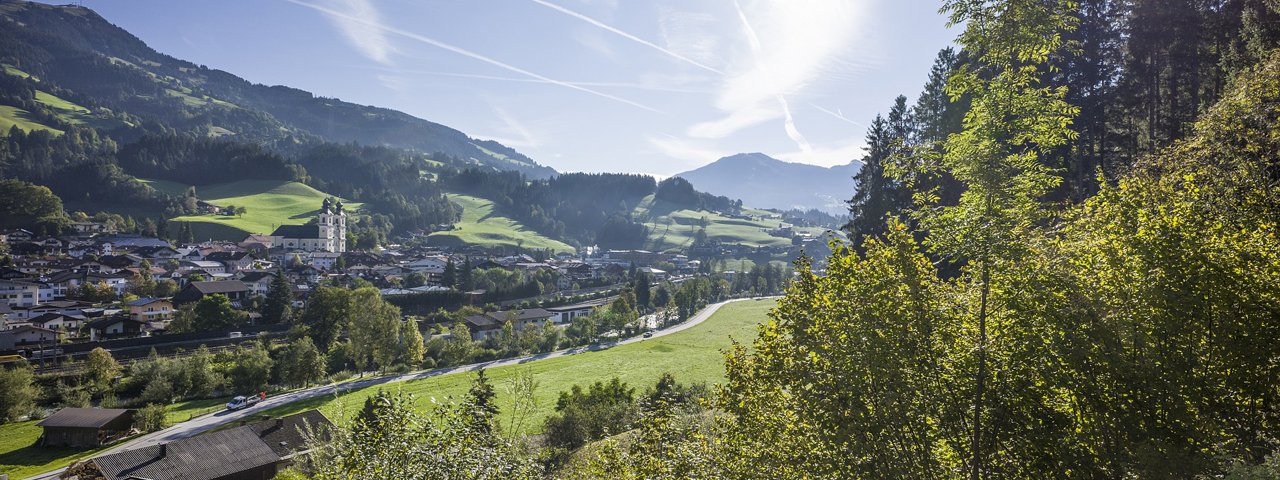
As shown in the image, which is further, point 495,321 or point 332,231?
point 332,231

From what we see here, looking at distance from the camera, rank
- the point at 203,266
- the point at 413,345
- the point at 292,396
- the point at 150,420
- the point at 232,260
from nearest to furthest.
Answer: the point at 150,420 → the point at 292,396 → the point at 413,345 → the point at 203,266 → the point at 232,260

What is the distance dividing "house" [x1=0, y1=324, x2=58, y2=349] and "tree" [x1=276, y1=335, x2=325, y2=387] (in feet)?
84.9

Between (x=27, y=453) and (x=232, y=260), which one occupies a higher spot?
(x=232, y=260)

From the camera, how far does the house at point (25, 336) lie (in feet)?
194

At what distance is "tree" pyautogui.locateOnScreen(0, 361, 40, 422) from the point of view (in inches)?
1706

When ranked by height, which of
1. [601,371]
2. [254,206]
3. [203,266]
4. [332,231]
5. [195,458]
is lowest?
[601,371]

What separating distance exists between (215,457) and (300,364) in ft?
83.4

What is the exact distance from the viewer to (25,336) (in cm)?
6006

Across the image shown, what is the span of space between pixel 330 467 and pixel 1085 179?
4485cm

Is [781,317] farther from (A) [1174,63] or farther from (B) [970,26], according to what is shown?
(A) [1174,63]

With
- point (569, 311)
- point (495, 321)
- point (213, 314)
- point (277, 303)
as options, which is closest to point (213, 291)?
point (277, 303)

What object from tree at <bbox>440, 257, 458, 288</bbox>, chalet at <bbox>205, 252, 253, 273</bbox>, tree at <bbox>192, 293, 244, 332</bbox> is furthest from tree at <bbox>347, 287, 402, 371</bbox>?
chalet at <bbox>205, 252, 253, 273</bbox>

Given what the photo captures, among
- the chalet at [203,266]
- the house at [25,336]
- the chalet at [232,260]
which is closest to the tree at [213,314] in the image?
the house at [25,336]

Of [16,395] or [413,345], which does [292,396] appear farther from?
[16,395]
